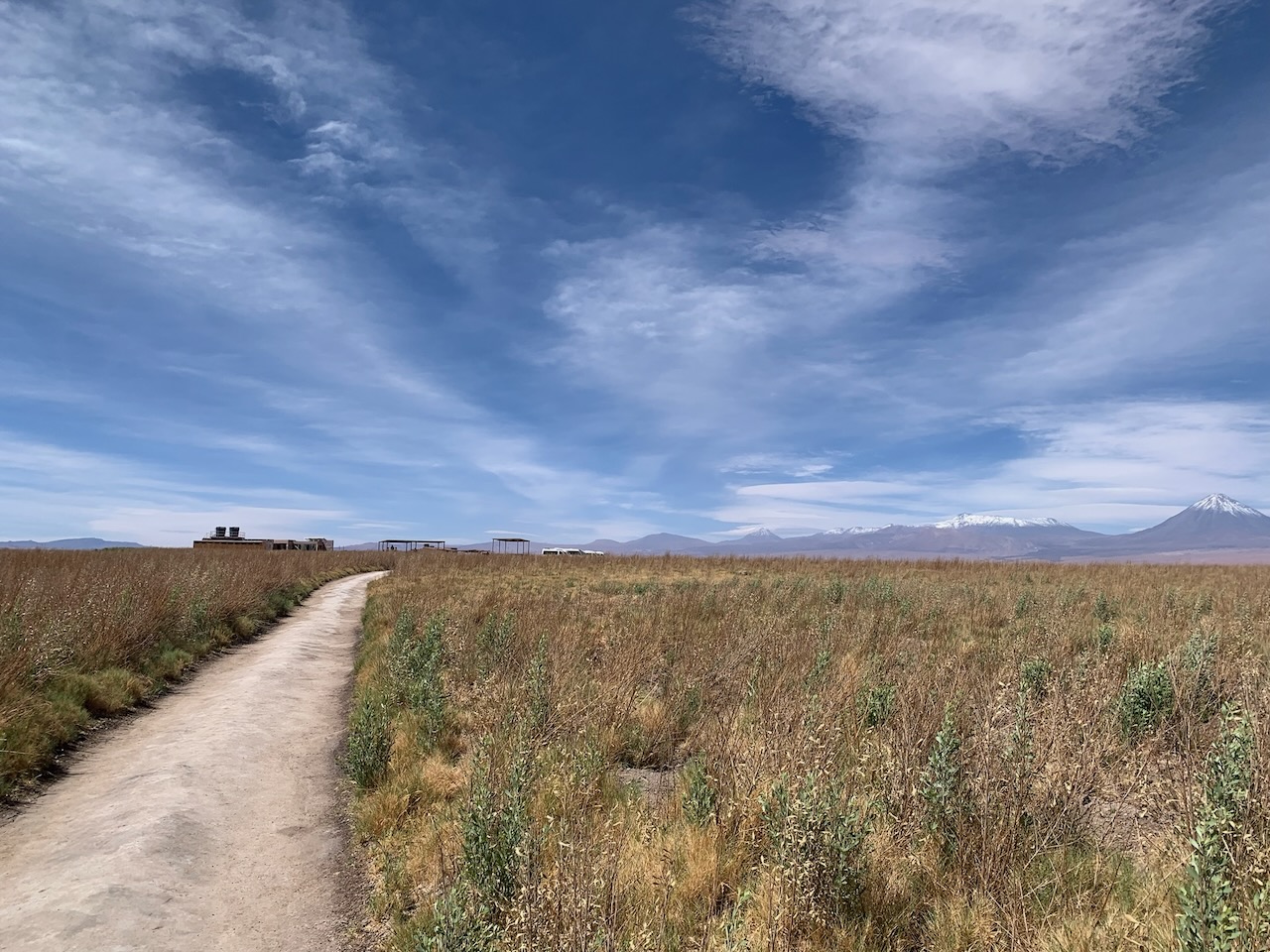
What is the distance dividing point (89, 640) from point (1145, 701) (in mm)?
14442

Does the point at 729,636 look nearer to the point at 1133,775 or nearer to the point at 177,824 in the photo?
the point at 1133,775

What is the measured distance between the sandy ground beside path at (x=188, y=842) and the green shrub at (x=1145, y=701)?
7221 millimetres

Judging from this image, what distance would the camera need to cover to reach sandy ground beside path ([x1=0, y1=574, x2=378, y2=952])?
4.16 m

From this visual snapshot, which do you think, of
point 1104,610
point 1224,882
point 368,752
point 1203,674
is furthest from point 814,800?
point 1104,610

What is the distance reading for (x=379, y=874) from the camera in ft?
16.0

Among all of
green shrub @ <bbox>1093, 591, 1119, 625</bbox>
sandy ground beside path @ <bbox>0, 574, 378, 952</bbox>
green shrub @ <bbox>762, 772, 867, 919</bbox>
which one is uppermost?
green shrub @ <bbox>1093, 591, 1119, 625</bbox>

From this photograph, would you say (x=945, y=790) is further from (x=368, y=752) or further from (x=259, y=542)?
(x=259, y=542)

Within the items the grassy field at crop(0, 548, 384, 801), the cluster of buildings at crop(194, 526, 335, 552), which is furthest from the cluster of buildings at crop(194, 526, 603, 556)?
the grassy field at crop(0, 548, 384, 801)

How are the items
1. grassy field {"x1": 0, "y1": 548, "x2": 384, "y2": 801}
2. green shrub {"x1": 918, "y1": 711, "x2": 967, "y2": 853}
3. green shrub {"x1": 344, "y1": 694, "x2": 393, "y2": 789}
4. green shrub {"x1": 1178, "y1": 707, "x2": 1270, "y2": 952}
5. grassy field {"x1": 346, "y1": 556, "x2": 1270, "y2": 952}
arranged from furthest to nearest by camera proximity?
grassy field {"x1": 0, "y1": 548, "x2": 384, "y2": 801} → green shrub {"x1": 344, "y1": 694, "x2": 393, "y2": 789} → green shrub {"x1": 918, "y1": 711, "x2": 967, "y2": 853} → grassy field {"x1": 346, "y1": 556, "x2": 1270, "y2": 952} → green shrub {"x1": 1178, "y1": 707, "x2": 1270, "y2": 952}

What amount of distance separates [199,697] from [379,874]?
7.27 m

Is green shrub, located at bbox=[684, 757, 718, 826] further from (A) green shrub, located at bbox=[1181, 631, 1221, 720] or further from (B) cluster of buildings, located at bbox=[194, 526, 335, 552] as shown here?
(B) cluster of buildings, located at bbox=[194, 526, 335, 552]

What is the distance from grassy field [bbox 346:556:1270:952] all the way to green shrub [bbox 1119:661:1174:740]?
0.03 metres

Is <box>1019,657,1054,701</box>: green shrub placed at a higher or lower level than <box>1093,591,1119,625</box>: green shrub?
lower

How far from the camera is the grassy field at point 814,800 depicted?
3244 mm
